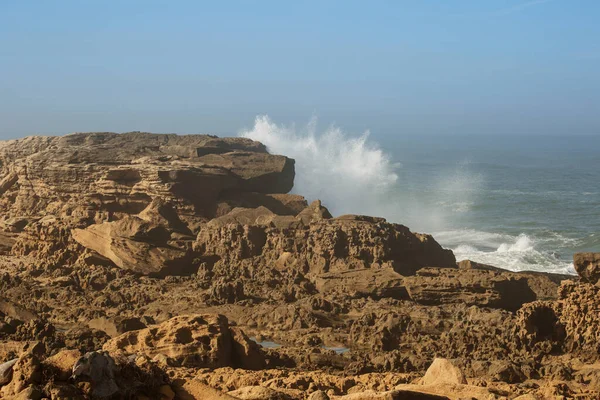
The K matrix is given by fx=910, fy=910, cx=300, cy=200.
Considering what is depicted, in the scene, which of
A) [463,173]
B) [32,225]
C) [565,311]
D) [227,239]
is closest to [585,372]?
[565,311]

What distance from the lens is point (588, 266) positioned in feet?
49.6

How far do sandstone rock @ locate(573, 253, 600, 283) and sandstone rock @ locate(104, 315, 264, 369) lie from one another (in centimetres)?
557

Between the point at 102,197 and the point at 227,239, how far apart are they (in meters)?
4.79

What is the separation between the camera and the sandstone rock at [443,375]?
32.2 feet

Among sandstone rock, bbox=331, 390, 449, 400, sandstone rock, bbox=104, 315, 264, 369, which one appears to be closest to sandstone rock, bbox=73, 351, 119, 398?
sandstone rock, bbox=331, 390, 449, 400

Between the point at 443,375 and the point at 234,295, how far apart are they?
9.64m

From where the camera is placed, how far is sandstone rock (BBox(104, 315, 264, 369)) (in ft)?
41.1

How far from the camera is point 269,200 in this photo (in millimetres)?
25984

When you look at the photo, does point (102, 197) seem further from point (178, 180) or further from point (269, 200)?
point (269, 200)

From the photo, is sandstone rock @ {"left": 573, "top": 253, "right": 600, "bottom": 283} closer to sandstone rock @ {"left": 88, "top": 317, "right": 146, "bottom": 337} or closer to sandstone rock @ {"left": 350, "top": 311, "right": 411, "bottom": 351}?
sandstone rock @ {"left": 350, "top": 311, "right": 411, "bottom": 351}

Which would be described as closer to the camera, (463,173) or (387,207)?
(387,207)

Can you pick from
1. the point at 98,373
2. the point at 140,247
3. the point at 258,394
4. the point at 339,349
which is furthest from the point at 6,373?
the point at 140,247

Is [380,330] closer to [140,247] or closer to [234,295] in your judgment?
[234,295]

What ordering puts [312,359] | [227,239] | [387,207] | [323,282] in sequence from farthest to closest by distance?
1. [387,207]
2. [227,239]
3. [323,282]
4. [312,359]
